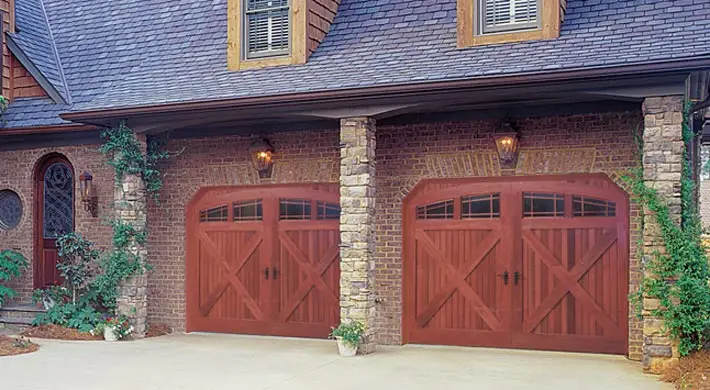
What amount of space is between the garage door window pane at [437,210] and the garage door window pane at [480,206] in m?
0.16

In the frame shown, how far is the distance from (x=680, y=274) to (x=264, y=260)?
18.8 feet

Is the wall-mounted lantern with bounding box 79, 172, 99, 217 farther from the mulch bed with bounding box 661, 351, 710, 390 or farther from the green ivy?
the mulch bed with bounding box 661, 351, 710, 390

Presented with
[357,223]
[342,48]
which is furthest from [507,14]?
[357,223]

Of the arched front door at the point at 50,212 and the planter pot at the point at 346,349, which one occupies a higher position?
the arched front door at the point at 50,212

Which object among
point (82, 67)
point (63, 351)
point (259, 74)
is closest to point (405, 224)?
point (259, 74)

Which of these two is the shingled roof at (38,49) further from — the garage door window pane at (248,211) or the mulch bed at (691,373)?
the mulch bed at (691,373)

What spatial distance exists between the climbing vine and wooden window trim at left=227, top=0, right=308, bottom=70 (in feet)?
15.9

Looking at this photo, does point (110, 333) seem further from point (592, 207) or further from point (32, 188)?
point (592, 207)

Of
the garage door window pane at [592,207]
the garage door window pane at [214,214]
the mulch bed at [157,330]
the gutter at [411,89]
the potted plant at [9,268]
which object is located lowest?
the mulch bed at [157,330]

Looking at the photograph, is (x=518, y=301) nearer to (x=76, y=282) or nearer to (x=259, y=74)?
(x=259, y=74)

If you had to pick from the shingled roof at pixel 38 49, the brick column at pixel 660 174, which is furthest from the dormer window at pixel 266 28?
the brick column at pixel 660 174

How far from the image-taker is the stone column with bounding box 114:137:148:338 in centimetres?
1188

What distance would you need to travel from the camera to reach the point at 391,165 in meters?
11.2

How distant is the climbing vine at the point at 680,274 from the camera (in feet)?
28.2
